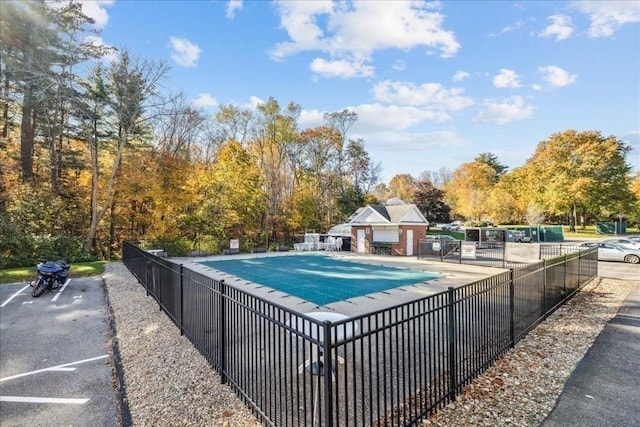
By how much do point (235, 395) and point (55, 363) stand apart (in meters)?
3.58

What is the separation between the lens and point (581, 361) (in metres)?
4.51

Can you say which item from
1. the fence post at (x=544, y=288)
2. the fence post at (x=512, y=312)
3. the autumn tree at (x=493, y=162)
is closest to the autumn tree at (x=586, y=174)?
the autumn tree at (x=493, y=162)

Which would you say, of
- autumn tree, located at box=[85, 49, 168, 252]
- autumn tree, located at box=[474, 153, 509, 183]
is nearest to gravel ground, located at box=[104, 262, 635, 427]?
autumn tree, located at box=[85, 49, 168, 252]

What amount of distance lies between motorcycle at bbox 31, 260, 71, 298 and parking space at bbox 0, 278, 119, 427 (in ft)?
1.51

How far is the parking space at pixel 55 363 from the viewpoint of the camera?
144 inches

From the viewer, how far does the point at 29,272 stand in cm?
1233

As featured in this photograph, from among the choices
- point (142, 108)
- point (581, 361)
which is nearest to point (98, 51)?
point (142, 108)

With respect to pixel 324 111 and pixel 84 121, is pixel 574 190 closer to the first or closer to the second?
pixel 324 111

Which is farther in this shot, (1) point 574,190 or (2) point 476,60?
(1) point 574,190

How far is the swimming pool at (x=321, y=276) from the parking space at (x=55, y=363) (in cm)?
507

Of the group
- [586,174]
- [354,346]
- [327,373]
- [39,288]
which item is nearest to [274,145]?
[39,288]

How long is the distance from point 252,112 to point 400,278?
22817 mm

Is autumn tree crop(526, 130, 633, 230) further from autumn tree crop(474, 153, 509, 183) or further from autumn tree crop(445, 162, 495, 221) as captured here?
autumn tree crop(474, 153, 509, 183)

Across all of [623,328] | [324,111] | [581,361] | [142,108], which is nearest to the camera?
[581,361]
